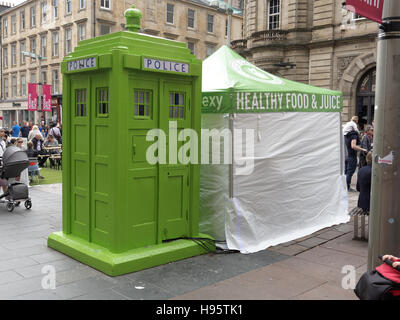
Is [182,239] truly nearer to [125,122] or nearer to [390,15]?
[125,122]

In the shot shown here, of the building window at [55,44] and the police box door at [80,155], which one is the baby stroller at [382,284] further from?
the building window at [55,44]

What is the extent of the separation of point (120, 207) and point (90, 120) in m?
1.24

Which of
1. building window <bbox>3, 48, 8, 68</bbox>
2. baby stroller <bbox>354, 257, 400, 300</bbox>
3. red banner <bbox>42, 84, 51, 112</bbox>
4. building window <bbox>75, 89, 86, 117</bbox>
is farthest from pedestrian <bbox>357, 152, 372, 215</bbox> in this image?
building window <bbox>3, 48, 8, 68</bbox>

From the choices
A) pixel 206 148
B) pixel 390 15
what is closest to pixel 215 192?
pixel 206 148

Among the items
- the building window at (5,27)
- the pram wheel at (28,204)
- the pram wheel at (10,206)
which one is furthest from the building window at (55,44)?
the pram wheel at (10,206)

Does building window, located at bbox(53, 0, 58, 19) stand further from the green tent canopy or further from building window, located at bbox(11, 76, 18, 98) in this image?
the green tent canopy

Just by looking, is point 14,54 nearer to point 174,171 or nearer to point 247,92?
point 247,92

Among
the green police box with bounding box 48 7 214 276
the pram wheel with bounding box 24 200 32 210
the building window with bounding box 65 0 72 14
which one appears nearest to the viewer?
the green police box with bounding box 48 7 214 276

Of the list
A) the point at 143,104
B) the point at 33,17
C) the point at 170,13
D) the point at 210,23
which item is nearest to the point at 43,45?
the point at 33,17

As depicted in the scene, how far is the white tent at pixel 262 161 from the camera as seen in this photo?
6148mm

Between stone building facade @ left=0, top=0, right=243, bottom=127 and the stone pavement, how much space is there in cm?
2865

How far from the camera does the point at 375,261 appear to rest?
3908 millimetres

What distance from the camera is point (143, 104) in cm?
534

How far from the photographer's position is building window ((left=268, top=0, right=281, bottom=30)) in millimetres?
27728
